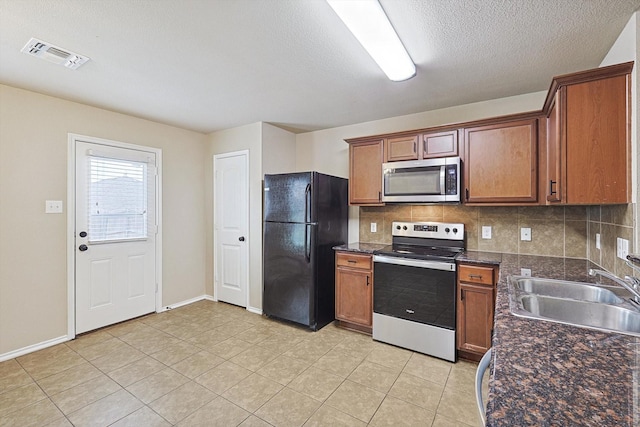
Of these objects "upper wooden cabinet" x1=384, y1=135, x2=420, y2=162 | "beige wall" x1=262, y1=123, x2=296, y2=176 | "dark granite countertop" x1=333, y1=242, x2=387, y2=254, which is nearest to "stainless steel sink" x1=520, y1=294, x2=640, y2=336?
"dark granite countertop" x1=333, y1=242, x2=387, y2=254

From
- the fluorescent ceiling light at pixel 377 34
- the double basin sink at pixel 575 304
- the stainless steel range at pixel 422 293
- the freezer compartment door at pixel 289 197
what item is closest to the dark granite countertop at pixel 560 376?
the double basin sink at pixel 575 304

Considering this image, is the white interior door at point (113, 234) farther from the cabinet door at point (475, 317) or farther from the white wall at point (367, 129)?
the cabinet door at point (475, 317)

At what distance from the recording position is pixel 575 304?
4.69 ft

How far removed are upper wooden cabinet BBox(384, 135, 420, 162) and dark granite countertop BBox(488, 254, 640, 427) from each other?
81.0 inches

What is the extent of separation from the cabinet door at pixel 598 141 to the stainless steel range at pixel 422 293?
1.07 metres

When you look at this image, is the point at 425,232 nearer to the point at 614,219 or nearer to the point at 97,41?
the point at 614,219

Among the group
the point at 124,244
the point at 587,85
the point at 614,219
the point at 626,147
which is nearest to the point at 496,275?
the point at 614,219

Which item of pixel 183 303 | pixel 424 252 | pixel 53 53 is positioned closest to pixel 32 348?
pixel 183 303

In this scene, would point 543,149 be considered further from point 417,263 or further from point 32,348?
point 32,348

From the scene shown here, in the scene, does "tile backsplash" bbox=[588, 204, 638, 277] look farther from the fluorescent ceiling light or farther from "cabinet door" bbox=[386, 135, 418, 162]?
the fluorescent ceiling light

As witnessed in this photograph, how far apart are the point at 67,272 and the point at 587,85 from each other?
448 centimetres

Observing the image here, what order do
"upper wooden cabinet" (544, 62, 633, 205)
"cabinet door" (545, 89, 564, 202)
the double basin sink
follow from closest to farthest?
Answer: the double basin sink, "upper wooden cabinet" (544, 62, 633, 205), "cabinet door" (545, 89, 564, 202)

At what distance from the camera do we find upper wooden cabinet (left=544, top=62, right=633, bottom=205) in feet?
5.32

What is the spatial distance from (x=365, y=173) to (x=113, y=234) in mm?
2925
